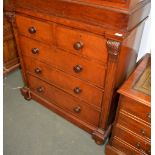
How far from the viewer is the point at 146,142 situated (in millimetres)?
1245

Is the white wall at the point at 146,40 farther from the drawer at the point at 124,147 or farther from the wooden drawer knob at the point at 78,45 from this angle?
the drawer at the point at 124,147

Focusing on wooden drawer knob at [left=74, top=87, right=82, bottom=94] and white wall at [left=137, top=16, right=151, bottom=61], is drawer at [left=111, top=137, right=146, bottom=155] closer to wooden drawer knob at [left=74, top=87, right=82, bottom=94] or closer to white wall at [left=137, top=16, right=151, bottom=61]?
wooden drawer knob at [left=74, top=87, right=82, bottom=94]

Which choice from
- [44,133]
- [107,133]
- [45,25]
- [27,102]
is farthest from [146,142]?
[27,102]

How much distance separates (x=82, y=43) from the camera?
49.8 inches

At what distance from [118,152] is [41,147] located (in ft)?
2.14

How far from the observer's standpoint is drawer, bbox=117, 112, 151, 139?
1202 millimetres

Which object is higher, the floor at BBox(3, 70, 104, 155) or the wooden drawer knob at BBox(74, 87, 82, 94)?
the wooden drawer knob at BBox(74, 87, 82, 94)

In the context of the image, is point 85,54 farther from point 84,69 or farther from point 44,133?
point 44,133

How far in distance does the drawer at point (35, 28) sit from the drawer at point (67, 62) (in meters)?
0.07

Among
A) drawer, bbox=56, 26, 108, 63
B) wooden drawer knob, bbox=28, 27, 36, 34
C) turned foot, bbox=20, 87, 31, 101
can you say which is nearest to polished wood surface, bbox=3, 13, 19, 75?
turned foot, bbox=20, 87, 31, 101

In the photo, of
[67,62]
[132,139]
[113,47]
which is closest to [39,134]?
[67,62]

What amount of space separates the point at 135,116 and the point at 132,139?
21cm

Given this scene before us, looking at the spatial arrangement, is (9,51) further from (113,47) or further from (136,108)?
(136,108)

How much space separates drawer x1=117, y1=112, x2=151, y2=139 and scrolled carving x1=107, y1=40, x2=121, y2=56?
41 centimetres
